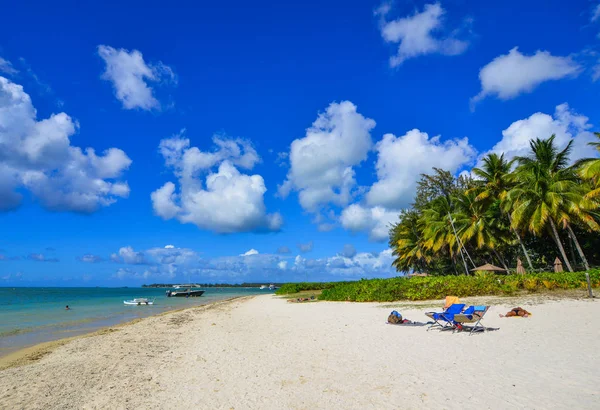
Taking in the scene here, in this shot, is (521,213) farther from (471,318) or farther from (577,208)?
(471,318)

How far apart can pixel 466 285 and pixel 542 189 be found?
9.61 meters

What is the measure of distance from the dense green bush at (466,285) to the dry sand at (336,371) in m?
8.42

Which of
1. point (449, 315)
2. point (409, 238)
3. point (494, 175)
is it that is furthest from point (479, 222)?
point (449, 315)

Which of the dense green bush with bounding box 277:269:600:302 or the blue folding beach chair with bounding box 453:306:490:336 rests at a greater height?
the dense green bush with bounding box 277:269:600:302

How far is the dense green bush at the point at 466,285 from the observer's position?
18797 mm

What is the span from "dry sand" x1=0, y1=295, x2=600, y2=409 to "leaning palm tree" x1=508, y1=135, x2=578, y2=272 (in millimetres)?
14056

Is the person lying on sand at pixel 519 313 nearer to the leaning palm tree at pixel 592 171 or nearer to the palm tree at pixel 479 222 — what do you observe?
the leaning palm tree at pixel 592 171

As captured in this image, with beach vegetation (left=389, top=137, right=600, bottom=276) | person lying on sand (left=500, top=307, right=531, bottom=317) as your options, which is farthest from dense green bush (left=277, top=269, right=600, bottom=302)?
person lying on sand (left=500, top=307, right=531, bottom=317)

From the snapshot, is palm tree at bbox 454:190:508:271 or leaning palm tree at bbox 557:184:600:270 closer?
leaning palm tree at bbox 557:184:600:270

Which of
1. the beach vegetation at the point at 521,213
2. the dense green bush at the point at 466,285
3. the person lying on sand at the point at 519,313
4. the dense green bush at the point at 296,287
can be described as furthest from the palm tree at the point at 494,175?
the dense green bush at the point at 296,287

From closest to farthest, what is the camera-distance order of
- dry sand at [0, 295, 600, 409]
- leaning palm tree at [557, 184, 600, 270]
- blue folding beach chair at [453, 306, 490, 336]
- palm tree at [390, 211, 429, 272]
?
dry sand at [0, 295, 600, 409] → blue folding beach chair at [453, 306, 490, 336] → leaning palm tree at [557, 184, 600, 270] → palm tree at [390, 211, 429, 272]

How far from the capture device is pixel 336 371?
682 centimetres

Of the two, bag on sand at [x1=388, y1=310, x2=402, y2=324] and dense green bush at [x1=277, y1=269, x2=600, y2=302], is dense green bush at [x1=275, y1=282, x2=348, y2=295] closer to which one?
dense green bush at [x1=277, y1=269, x2=600, y2=302]

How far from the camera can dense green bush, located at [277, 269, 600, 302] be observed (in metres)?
18.8
